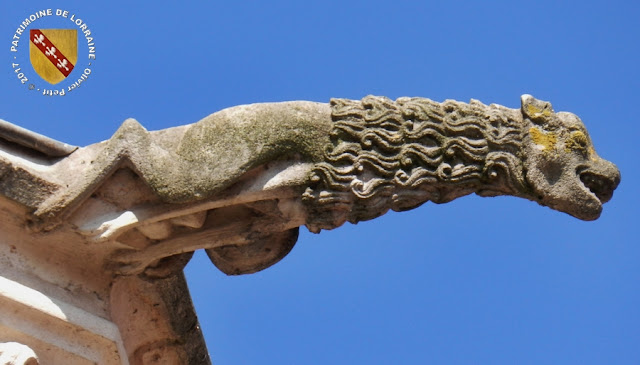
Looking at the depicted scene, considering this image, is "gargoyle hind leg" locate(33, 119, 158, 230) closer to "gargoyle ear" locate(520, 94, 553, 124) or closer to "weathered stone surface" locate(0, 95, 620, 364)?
"weathered stone surface" locate(0, 95, 620, 364)

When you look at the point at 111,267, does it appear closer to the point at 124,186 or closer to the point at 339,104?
the point at 124,186

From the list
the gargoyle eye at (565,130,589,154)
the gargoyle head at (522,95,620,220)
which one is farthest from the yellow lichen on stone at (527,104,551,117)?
the gargoyle eye at (565,130,589,154)

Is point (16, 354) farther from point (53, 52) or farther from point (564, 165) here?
point (53, 52)

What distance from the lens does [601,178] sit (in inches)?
315

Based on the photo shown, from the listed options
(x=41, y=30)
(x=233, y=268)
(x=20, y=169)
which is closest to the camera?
(x=20, y=169)

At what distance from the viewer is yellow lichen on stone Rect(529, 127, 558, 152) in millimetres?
7887

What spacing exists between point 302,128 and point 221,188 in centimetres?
51

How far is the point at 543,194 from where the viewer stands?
7.83 meters

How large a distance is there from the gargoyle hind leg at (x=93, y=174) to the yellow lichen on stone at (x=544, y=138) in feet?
6.53

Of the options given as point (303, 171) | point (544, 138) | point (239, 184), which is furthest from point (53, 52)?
point (544, 138)

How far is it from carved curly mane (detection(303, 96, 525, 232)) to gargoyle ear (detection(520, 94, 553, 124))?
60 millimetres

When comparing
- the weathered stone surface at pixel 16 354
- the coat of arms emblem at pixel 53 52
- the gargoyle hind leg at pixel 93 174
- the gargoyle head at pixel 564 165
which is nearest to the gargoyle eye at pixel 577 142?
the gargoyle head at pixel 564 165

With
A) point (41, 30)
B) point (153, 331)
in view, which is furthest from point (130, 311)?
point (41, 30)

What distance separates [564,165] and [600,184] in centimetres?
27
